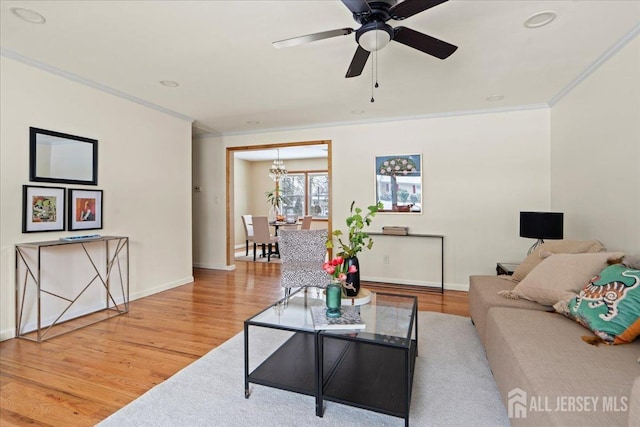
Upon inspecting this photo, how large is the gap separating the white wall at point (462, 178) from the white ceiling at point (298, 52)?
41cm

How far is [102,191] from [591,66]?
204 inches

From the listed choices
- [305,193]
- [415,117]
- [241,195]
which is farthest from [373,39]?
[241,195]

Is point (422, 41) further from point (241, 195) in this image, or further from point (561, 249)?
point (241, 195)

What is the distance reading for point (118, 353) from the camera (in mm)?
2564

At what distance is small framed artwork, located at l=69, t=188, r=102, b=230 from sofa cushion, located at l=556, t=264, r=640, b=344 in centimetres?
434

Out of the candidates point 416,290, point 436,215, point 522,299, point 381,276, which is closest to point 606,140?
point 522,299

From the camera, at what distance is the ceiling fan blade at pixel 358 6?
1.73 metres

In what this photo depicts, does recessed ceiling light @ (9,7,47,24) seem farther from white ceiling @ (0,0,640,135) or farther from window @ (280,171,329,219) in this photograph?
window @ (280,171,329,219)

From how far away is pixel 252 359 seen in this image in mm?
2436

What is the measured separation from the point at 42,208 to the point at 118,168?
947mm

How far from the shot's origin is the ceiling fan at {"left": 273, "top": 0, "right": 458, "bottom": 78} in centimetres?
175

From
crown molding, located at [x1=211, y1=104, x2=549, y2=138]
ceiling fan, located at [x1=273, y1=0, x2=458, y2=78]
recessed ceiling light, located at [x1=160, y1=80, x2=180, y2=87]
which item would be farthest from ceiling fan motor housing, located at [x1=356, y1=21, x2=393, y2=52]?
crown molding, located at [x1=211, y1=104, x2=549, y2=138]

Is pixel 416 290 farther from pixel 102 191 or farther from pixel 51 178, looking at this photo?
pixel 51 178

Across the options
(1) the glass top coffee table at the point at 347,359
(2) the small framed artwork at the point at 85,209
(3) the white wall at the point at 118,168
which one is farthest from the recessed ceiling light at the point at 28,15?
(1) the glass top coffee table at the point at 347,359
